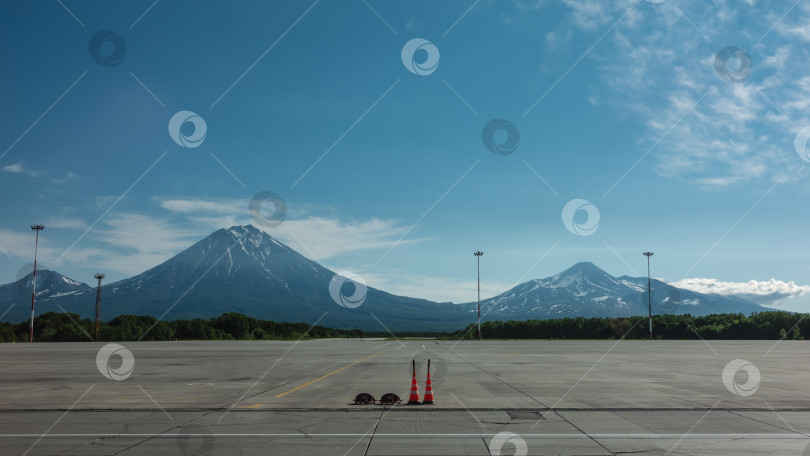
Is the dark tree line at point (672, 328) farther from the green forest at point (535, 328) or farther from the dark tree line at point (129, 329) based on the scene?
the dark tree line at point (129, 329)

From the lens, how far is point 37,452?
31.4 ft

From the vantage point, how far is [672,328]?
94.5 metres

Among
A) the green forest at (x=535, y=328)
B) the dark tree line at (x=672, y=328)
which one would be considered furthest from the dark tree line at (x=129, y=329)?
the dark tree line at (x=672, y=328)

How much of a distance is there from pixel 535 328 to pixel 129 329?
62.8 metres

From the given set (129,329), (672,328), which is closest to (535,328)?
(672,328)

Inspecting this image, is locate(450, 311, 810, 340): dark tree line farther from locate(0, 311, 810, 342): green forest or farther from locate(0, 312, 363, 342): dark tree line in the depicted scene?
locate(0, 312, 363, 342): dark tree line

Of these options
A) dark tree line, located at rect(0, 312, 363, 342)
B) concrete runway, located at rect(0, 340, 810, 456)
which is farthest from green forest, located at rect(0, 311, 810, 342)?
concrete runway, located at rect(0, 340, 810, 456)

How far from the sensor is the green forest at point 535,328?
8806 centimetres

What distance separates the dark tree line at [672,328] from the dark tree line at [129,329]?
42.0 meters

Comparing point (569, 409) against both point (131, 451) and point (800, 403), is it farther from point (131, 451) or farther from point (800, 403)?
point (131, 451)

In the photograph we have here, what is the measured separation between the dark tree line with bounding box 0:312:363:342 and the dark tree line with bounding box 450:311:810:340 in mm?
42017

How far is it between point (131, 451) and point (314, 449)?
2743 millimetres

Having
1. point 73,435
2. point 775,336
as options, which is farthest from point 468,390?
point 775,336

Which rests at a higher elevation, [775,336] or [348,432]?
[775,336]
